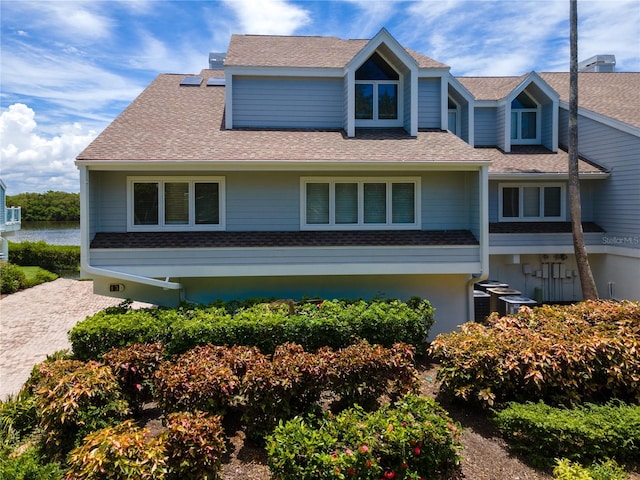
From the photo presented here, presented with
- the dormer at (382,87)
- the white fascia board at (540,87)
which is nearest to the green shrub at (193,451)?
the dormer at (382,87)

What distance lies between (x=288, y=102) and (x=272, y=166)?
3.36m

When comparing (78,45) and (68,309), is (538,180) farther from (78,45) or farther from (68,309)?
(68,309)

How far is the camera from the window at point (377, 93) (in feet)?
39.0

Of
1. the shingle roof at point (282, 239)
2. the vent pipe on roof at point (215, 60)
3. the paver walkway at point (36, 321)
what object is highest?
the vent pipe on roof at point (215, 60)

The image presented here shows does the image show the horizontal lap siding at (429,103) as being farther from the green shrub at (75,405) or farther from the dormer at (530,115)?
the green shrub at (75,405)

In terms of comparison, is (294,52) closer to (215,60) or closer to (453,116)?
(215,60)

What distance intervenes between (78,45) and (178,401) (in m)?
10.2

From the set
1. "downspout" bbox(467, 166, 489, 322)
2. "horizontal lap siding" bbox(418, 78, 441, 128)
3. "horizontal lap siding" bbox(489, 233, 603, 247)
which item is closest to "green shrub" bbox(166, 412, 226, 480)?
"downspout" bbox(467, 166, 489, 322)

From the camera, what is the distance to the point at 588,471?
499 cm

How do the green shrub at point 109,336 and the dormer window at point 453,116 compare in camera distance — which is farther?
the dormer window at point 453,116

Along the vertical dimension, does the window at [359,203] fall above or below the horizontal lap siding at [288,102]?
below

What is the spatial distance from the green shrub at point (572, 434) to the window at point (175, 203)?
7541mm

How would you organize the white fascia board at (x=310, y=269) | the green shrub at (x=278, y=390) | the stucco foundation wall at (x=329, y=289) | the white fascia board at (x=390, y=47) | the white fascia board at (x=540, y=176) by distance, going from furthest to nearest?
the white fascia board at (x=540, y=176) < the white fascia board at (x=390, y=47) < the stucco foundation wall at (x=329, y=289) < the white fascia board at (x=310, y=269) < the green shrub at (x=278, y=390)

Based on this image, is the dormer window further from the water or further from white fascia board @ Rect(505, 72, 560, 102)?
the water
